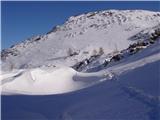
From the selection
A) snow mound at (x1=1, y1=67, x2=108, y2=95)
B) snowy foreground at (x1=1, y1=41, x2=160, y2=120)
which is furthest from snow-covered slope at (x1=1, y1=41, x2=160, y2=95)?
snowy foreground at (x1=1, y1=41, x2=160, y2=120)

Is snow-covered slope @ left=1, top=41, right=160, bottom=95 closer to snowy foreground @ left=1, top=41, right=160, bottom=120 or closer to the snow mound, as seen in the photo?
the snow mound

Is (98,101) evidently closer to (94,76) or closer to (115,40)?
(94,76)

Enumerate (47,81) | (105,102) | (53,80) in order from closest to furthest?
(105,102)
(47,81)
(53,80)

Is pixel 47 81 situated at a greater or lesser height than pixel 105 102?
lesser

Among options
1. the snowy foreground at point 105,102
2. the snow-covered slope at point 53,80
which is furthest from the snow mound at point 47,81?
the snowy foreground at point 105,102

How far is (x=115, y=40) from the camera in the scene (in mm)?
196125

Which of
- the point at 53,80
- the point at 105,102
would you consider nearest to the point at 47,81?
the point at 53,80

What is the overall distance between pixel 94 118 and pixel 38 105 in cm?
420

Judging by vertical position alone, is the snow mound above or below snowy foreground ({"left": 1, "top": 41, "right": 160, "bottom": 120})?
below

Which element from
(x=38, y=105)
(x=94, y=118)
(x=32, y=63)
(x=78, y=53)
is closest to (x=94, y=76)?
(x=38, y=105)

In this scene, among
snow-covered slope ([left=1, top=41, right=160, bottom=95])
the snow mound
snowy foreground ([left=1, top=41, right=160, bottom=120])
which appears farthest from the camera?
the snow mound

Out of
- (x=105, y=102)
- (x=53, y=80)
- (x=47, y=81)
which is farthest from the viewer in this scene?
(x=53, y=80)

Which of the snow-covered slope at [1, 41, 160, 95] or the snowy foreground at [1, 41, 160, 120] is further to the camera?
the snow-covered slope at [1, 41, 160, 95]

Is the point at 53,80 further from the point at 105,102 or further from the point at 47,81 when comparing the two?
the point at 105,102
